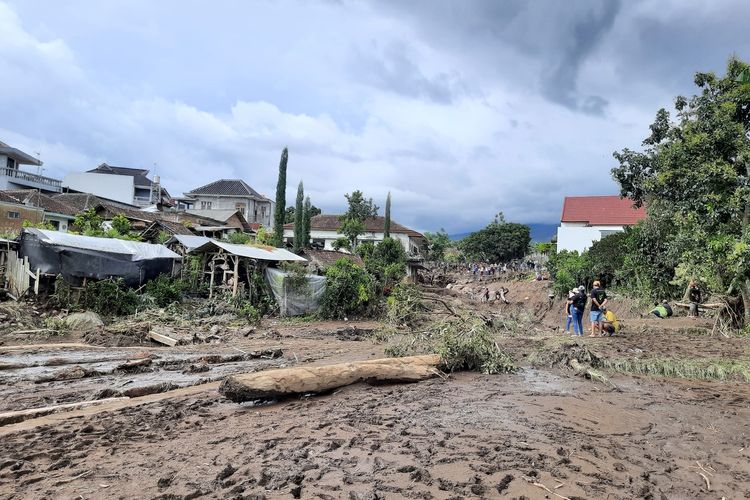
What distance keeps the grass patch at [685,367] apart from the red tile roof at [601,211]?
95.2 feet

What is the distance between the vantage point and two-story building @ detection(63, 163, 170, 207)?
44500 mm

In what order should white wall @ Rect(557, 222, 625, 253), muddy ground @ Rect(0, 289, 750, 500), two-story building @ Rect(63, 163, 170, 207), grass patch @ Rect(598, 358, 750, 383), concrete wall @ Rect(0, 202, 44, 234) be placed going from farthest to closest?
1. two-story building @ Rect(63, 163, 170, 207)
2. white wall @ Rect(557, 222, 625, 253)
3. concrete wall @ Rect(0, 202, 44, 234)
4. grass patch @ Rect(598, 358, 750, 383)
5. muddy ground @ Rect(0, 289, 750, 500)

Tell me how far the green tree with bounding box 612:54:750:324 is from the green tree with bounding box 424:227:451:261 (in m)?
38.7

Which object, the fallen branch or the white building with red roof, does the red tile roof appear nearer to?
the white building with red roof

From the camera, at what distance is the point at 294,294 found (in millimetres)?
20422

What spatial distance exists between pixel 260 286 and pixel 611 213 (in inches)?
1154

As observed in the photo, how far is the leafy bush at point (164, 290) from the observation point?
1758 cm

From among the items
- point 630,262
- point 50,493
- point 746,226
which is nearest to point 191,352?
point 50,493

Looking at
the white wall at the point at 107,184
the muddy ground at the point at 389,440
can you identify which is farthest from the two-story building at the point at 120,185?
the muddy ground at the point at 389,440

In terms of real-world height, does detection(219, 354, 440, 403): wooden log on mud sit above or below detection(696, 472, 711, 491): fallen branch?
above

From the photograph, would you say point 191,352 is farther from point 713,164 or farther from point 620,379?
point 713,164

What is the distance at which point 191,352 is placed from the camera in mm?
11812

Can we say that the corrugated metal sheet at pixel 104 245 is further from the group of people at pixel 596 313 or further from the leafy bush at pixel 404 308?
the group of people at pixel 596 313

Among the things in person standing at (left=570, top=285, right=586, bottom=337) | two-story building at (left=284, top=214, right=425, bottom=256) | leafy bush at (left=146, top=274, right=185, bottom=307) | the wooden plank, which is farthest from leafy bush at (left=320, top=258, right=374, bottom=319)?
Answer: two-story building at (left=284, top=214, right=425, bottom=256)
